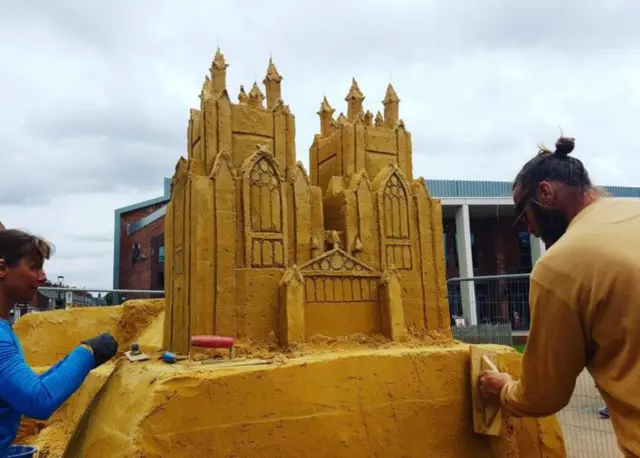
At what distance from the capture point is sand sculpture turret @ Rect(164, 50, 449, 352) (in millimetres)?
4852

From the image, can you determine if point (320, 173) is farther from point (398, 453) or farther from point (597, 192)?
point (597, 192)

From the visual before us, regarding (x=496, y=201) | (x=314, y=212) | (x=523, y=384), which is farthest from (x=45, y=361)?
(x=496, y=201)

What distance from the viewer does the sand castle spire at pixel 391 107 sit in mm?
6668

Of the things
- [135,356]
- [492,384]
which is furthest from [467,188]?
[135,356]

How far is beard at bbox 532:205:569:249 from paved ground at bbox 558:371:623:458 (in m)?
3.78

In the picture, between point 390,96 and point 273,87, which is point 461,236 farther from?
point 273,87

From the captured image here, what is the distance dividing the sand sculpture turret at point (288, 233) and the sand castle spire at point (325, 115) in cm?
61

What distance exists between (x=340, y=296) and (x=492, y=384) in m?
1.96

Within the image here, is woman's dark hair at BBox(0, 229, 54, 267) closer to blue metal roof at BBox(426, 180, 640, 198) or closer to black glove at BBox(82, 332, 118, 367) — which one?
black glove at BBox(82, 332, 118, 367)

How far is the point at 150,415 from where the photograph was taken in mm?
3547

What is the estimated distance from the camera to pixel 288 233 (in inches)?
209

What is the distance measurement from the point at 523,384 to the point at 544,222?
0.69 meters

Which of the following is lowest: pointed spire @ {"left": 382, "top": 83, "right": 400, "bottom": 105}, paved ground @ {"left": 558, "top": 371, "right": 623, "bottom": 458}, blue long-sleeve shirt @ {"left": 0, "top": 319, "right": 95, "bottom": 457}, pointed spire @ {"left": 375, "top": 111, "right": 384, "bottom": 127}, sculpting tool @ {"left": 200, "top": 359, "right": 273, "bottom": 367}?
paved ground @ {"left": 558, "top": 371, "right": 623, "bottom": 458}

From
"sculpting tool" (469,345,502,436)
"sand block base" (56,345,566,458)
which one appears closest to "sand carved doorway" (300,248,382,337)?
"sand block base" (56,345,566,458)
